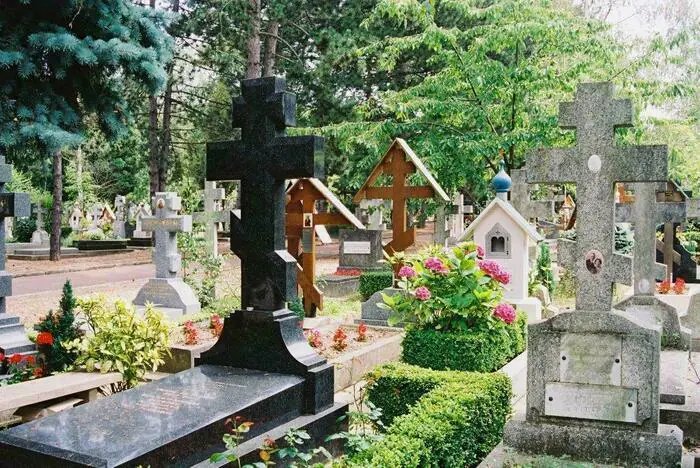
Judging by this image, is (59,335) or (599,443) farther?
(59,335)

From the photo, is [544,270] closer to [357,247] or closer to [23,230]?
[357,247]

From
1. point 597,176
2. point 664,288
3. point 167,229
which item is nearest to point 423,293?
point 597,176

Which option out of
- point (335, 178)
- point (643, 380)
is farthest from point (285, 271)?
point (335, 178)

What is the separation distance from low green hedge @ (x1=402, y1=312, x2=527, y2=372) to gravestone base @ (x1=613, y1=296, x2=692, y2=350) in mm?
1759

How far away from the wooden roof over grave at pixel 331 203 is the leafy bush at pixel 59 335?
13.0 ft

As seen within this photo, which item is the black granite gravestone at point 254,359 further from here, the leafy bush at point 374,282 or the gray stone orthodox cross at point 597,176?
the leafy bush at point 374,282

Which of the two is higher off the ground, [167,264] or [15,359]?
[167,264]

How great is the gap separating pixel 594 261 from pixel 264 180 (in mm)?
2741

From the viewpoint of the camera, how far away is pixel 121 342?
6.79 metres

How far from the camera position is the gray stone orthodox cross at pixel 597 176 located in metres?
4.88

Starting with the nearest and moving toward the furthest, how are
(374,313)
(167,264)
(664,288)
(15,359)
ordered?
(15,359)
(374,313)
(167,264)
(664,288)

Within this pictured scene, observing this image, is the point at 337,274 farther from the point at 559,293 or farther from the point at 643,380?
the point at 643,380

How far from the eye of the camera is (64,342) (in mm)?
7109

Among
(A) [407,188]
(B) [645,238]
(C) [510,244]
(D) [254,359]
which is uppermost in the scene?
(A) [407,188]
